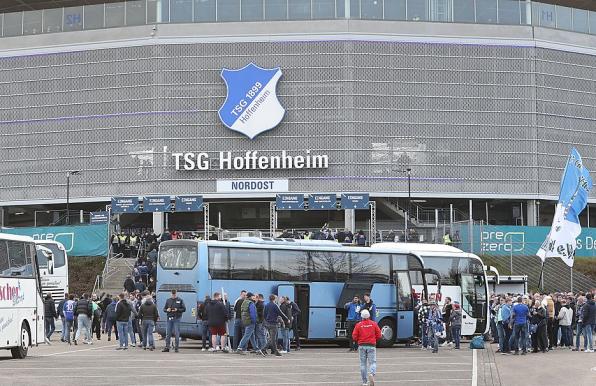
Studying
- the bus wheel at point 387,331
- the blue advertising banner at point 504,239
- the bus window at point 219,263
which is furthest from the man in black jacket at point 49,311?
the blue advertising banner at point 504,239

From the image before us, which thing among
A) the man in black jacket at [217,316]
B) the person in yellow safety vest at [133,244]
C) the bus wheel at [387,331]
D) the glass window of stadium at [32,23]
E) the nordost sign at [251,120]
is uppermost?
the glass window of stadium at [32,23]

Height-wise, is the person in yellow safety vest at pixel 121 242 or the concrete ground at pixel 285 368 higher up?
the person in yellow safety vest at pixel 121 242

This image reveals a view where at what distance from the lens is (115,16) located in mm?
82062

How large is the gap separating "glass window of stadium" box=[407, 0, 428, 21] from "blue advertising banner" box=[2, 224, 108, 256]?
1130 inches

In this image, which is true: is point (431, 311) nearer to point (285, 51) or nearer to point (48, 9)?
point (285, 51)

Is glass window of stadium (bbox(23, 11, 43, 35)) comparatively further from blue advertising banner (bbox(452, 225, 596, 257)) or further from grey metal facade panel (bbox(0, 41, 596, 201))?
blue advertising banner (bbox(452, 225, 596, 257))

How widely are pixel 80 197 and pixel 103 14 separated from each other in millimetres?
12963

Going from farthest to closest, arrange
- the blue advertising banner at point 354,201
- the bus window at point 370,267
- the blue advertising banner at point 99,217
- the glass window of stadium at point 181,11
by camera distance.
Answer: the glass window of stadium at point 181,11 < the blue advertising banner at point 354,201 < the blue advertising banner at point 99,217 < the bus window at point 370,267

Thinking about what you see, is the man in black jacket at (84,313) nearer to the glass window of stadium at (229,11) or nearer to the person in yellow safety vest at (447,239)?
the person in yellow safety vest at (447,239)

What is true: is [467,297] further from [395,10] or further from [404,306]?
[395,10]

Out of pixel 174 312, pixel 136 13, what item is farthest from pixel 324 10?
pixel 174 312

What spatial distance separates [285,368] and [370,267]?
37.3 ft

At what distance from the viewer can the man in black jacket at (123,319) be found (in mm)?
35000

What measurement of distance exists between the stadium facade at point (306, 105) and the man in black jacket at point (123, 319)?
1727 inches
